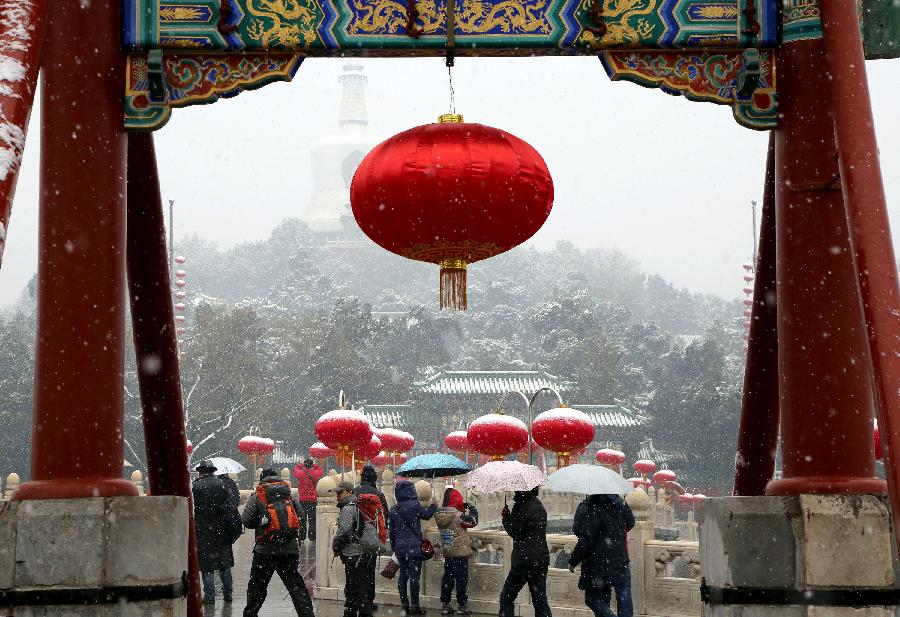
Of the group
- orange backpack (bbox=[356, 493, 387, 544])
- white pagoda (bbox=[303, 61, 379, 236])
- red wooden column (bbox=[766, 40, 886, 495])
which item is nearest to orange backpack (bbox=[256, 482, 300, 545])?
orange backpack (bbox=[356, 493, 387, 544])

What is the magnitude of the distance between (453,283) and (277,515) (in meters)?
4.19

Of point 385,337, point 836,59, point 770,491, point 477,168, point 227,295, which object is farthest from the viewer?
point 227,295

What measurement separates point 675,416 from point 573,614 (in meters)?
34.6

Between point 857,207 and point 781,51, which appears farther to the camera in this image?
point 781,51

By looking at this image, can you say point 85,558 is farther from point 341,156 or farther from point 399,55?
point 341,156

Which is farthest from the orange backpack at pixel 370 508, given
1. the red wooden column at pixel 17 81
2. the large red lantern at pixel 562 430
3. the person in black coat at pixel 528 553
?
the large red lantern at pixel 562 430

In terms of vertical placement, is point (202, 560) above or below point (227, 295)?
below

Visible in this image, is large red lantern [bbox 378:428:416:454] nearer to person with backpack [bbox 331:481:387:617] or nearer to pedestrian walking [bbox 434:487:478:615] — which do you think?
pedestrian walking [bbox 434:487:478:615]

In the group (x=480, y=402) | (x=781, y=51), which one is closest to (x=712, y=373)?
(x=480, y=402)

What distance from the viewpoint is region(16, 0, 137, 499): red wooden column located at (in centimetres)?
490

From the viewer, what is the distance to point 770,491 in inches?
204

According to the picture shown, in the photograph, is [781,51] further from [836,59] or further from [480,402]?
[480,402]

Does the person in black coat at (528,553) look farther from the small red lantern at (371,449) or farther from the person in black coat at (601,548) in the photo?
the small red lantern at (371,449)

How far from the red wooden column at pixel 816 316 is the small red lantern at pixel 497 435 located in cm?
1205
